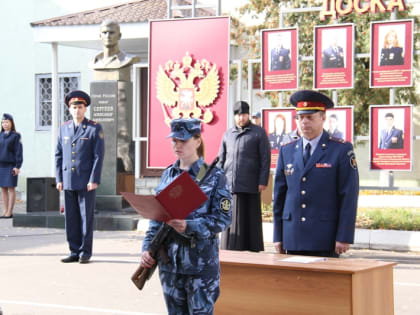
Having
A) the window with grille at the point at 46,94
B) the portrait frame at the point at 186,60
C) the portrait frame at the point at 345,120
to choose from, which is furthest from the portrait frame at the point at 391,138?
the window with grille at the point at 46,94

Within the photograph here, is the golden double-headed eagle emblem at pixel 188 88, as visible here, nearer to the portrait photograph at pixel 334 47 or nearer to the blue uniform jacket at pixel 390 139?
the portrait photograph at pixel 334 47

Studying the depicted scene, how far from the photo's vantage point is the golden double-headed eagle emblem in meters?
15.0

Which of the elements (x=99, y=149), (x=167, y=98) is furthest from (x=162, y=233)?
(x=167, y=98)

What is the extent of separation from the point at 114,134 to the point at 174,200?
11281 millimetres

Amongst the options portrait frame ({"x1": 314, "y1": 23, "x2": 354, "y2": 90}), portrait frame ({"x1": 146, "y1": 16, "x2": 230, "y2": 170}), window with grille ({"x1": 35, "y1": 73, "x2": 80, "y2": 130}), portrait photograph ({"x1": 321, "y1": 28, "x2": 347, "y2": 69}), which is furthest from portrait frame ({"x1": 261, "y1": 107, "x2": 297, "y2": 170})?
window with grille ({"x1": 35, "y1": 73, "x2": 80, "y2": 130})

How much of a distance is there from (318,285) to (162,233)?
126 centimetres

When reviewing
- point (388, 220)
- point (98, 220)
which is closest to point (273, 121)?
point (388, 220)

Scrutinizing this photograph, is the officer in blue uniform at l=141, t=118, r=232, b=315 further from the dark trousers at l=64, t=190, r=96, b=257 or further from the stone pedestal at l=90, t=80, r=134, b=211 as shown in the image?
the stone pedestal at l=90, t=80, r=134, b=211

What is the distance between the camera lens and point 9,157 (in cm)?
1680

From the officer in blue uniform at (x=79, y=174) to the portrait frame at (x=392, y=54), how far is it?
4.66 m

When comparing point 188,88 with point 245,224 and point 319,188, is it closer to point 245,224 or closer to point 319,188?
point 245,224

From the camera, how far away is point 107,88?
15.6 metres

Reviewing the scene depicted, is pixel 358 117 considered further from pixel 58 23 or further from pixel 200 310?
pixel 200 310

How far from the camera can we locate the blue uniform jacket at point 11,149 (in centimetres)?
1670
